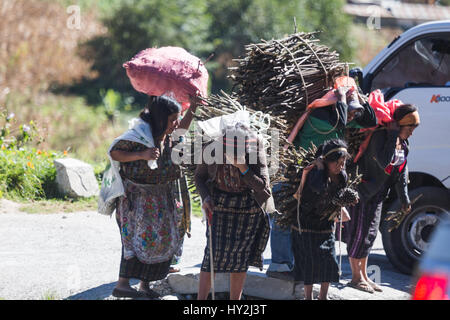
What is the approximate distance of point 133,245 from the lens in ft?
15.3

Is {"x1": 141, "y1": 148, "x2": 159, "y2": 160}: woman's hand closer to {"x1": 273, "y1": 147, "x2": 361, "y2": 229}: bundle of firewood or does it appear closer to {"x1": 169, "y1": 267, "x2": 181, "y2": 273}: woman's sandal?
{"x1": 273, "y1": 147, "x2": 361, "y2": 229}: bundle of firewood

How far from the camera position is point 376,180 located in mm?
5324

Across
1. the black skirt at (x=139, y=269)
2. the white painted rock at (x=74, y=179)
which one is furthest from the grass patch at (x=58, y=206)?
the black skirt at (x=139, y=269)

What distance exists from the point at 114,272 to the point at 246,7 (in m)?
13.5

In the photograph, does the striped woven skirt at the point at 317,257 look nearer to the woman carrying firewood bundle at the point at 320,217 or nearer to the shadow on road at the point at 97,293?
the woman carrying firewood bundle at the point at 320,217

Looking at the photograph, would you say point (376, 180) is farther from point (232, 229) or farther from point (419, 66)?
point (419, 66)

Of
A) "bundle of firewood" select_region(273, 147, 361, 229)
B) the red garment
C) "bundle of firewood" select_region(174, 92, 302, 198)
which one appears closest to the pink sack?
"bundle of firewood" select_region(174, 92, 302, 198)

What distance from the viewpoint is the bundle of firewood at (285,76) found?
5133 mm

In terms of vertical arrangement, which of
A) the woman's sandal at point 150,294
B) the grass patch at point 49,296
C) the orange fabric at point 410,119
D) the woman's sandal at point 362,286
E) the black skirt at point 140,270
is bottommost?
the grass patch at point 49,296

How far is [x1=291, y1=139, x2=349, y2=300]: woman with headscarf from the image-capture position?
4.53 m

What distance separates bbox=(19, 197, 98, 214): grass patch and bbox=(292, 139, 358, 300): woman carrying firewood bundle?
3821mm

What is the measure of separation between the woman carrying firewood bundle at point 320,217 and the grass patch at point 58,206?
12.5ft

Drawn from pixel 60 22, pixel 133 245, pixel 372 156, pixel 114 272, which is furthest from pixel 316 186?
pixel 60 22
